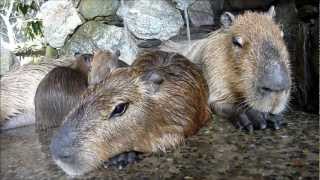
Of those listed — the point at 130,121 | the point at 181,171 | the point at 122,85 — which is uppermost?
the point at 122,85

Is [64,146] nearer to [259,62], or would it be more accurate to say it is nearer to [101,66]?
[101,66]

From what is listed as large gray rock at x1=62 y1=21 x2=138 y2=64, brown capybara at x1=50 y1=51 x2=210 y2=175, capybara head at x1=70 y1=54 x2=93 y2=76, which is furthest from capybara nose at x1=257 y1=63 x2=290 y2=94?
large gray rock at x1=62 y1=21 x2=138 y2=64

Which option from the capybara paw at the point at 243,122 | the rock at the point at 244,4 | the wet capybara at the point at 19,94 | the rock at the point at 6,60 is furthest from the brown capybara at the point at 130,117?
the rock at the point at 6,60


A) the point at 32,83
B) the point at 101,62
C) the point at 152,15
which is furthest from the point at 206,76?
the point at 152,15

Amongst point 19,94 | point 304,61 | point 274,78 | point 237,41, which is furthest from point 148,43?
point 274,78

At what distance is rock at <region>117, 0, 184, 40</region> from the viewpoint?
5777 millimetres

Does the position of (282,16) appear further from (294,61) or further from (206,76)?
(206,76)

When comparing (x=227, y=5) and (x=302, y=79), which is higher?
(x=227, y=5)

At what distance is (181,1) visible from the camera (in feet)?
19.4

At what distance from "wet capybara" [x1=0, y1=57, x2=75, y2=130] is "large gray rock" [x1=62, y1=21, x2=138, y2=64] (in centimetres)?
146

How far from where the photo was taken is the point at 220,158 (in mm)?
2742

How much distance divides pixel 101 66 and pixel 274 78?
101 centimetres

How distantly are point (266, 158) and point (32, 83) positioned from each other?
207 centimetres

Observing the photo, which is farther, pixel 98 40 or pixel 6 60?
pixel 98 40
